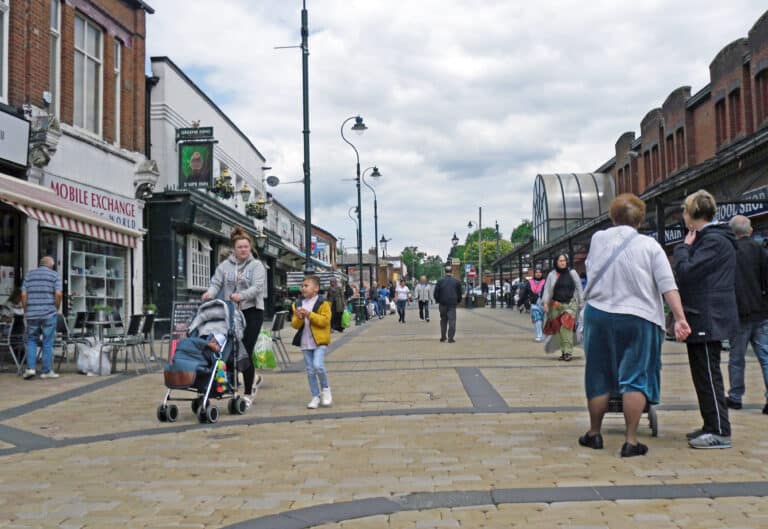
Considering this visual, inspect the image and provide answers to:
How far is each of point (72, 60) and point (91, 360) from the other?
24.1ft

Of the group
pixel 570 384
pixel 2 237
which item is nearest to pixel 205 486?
pixel 570 384

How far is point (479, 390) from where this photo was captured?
8859 mm

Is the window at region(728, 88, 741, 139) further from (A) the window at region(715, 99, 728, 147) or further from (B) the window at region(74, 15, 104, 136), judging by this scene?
(B) the window at region(74, 15, 104, 136)

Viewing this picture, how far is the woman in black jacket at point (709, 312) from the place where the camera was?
550 centimetres

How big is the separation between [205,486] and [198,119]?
Result: 21.2 meters

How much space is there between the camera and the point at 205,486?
4.79m

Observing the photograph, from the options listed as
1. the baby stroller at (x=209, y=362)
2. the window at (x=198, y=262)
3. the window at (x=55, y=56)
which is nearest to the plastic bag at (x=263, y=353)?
the baby stroller at (x=209, y=362)

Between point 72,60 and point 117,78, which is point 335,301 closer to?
point 117,78

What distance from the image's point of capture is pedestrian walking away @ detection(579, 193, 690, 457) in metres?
5.30

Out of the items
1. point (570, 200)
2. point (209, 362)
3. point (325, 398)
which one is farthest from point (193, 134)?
point (570, 200)

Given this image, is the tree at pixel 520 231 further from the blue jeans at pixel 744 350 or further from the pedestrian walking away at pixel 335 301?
A: the blue jeans at pixel 744 350

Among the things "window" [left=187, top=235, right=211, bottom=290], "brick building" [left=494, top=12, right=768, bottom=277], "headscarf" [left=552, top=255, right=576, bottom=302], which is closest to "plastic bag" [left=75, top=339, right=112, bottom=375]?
"headscarf" [left=552, top=255, right=576, bottom=302]

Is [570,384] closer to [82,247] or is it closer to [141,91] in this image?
[82,247]

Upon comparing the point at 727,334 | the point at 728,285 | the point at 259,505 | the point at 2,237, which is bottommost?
the point at 259,505
